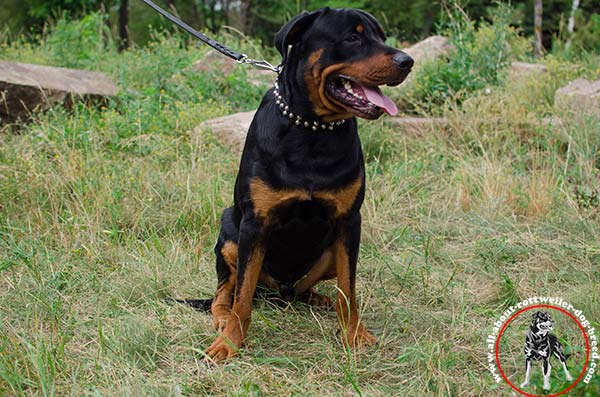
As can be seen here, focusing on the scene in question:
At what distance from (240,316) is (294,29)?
1258 mm

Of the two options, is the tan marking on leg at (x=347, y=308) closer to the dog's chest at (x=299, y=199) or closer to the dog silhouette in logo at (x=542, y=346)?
the dog's chest at (x=299, y=199)

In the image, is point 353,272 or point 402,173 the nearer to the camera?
point 353,272

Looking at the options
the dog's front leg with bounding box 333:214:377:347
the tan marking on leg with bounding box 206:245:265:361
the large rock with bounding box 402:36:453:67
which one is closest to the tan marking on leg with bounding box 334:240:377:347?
the dog's front leg with bounding box 333:214:377:347

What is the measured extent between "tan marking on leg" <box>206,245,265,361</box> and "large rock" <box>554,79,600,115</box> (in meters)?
3.96

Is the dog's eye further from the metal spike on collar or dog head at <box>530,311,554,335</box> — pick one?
dog head at <box>530,311,554,335</box>

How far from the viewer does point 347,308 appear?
10.4ft

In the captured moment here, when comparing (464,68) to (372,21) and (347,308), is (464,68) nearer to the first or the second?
(372,21)

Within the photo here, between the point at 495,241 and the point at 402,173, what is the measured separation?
1.14 meters

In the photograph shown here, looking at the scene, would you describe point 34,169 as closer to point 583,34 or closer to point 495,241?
point 495,241

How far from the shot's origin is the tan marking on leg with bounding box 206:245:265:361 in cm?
298

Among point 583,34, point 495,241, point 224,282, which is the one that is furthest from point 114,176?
point 583,34

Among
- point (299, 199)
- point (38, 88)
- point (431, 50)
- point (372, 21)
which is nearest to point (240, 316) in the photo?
point (299, 199)

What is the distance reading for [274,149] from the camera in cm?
293

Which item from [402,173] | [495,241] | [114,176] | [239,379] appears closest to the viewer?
[239,379]
